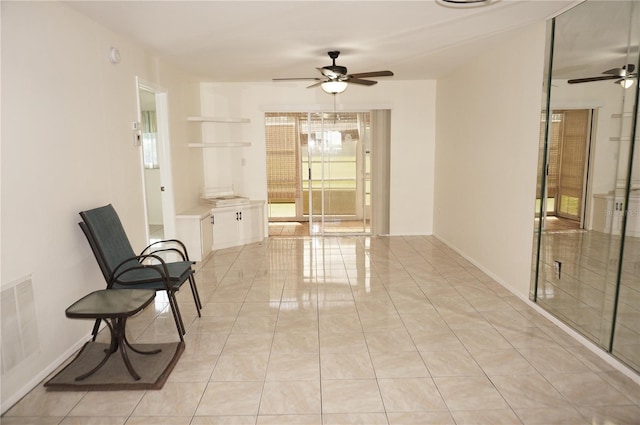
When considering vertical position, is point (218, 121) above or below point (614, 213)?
above

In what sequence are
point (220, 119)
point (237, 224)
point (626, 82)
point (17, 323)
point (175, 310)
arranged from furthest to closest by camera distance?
point (237, 224) → point (220, 119) → point (175, 310) → point (626, 82) → point (17, 323)

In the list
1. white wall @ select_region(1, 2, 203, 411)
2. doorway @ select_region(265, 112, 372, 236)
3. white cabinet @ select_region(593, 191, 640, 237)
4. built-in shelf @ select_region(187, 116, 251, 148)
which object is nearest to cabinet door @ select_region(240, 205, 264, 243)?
doorway @ select_region(265, 112, 372, 236)

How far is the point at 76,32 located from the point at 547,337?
13.7 ft

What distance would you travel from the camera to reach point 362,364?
2887 mm

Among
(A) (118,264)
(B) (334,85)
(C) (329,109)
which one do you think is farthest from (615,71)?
(C) (329,109)

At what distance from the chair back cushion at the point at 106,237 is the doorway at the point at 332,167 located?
3.98m

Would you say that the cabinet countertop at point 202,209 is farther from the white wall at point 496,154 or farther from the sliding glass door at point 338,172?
the white wall at point 496,154

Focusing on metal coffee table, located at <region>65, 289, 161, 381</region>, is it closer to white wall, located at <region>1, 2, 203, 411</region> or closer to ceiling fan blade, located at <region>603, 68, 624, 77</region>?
white wall, located at <region>1, 2, 203, 411</region>

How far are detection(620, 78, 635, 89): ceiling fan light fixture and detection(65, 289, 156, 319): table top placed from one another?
3290mm

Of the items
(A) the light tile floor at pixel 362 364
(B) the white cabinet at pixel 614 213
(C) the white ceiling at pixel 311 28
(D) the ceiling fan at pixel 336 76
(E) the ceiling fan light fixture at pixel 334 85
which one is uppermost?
(C) the white ceiling at pixel 311 28

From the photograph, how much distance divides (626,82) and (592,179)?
68 centimetres

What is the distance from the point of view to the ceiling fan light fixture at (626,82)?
106 inches

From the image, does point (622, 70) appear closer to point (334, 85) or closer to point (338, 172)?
point (334, 85)

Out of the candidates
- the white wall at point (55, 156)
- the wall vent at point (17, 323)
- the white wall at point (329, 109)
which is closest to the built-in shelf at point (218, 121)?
the white wall at point (329, 109)
